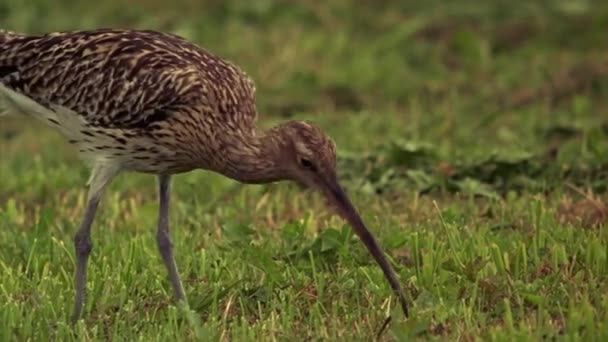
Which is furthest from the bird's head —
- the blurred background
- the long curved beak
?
the blurred background

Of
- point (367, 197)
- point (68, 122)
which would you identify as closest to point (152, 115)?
point (68, 122)

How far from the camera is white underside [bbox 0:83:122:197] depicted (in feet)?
26.2

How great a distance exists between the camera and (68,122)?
8180 millimetres

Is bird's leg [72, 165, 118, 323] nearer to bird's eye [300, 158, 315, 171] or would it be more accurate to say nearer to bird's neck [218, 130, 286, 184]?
bird's neck [218, 130, 286, 184]

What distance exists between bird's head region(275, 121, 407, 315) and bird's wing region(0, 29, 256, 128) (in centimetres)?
48

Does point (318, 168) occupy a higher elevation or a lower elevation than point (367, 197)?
higher

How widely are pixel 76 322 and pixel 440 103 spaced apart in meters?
6.68

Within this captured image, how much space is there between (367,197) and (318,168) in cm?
264

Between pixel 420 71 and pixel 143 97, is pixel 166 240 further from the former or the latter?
pixel 420 71

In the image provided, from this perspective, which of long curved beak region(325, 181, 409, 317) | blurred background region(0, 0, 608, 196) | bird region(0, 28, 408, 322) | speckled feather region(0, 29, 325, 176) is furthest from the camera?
blurred background region(0, 0, 608, 196)

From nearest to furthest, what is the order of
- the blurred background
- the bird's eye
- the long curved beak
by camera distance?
the long curved beak → the bird's eye → the blurred background

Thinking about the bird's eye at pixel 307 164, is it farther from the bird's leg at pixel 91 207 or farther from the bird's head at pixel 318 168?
the bird's leg at pixel 91 207

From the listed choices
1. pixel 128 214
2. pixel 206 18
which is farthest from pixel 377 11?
pixel 128 214

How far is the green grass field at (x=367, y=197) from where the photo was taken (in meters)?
7.19
